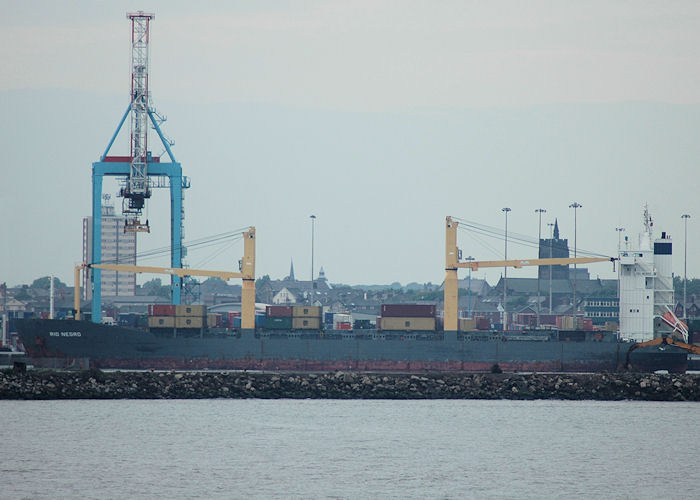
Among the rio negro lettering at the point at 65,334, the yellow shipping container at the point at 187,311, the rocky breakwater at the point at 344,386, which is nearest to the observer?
the rocky breakwater at the point at 344,386

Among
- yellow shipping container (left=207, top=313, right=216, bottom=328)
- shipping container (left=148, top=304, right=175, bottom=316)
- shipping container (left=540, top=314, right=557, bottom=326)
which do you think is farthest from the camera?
shipping container (left=540, top=314, right=557, bottom=326)

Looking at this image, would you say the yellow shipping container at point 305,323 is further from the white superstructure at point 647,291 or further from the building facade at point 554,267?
the building facade at point 554,267

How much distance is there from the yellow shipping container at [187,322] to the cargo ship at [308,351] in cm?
2

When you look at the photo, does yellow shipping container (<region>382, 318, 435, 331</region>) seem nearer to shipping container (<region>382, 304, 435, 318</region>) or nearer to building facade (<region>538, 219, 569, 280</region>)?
shipping container (<region>382, 304, 435, 318</region>)

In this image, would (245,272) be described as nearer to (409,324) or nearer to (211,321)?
(211,321)

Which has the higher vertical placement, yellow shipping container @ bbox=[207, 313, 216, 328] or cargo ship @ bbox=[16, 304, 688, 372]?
yellow shipping container @ bbox=[207, 313, 216, 328]

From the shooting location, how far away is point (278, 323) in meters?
70.6

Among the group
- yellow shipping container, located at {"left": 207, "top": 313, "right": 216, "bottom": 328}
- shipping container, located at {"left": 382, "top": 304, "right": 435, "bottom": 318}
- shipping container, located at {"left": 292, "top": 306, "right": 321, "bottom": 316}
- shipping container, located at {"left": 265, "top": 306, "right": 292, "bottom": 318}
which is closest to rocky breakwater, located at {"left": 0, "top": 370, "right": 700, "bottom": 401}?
shipping container, located at {"left": 382, "top": 304, "right": 435, "bottom": 318}

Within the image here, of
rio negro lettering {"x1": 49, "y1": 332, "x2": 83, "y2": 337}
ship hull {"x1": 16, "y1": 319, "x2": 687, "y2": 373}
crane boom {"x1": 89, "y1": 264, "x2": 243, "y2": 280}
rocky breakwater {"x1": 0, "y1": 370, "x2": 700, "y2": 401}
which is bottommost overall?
rocky breakwater {"x1": 0, "y1": 370, "x2": 700, "y2": 401}

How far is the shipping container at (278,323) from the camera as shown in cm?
7044

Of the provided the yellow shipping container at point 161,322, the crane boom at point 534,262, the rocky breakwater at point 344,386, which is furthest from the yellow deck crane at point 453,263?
the yellow shipping container at point 161,322

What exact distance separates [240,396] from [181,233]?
21613 mm

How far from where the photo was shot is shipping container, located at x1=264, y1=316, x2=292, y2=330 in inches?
2773

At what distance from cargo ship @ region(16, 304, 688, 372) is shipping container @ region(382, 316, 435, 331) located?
1.19m
